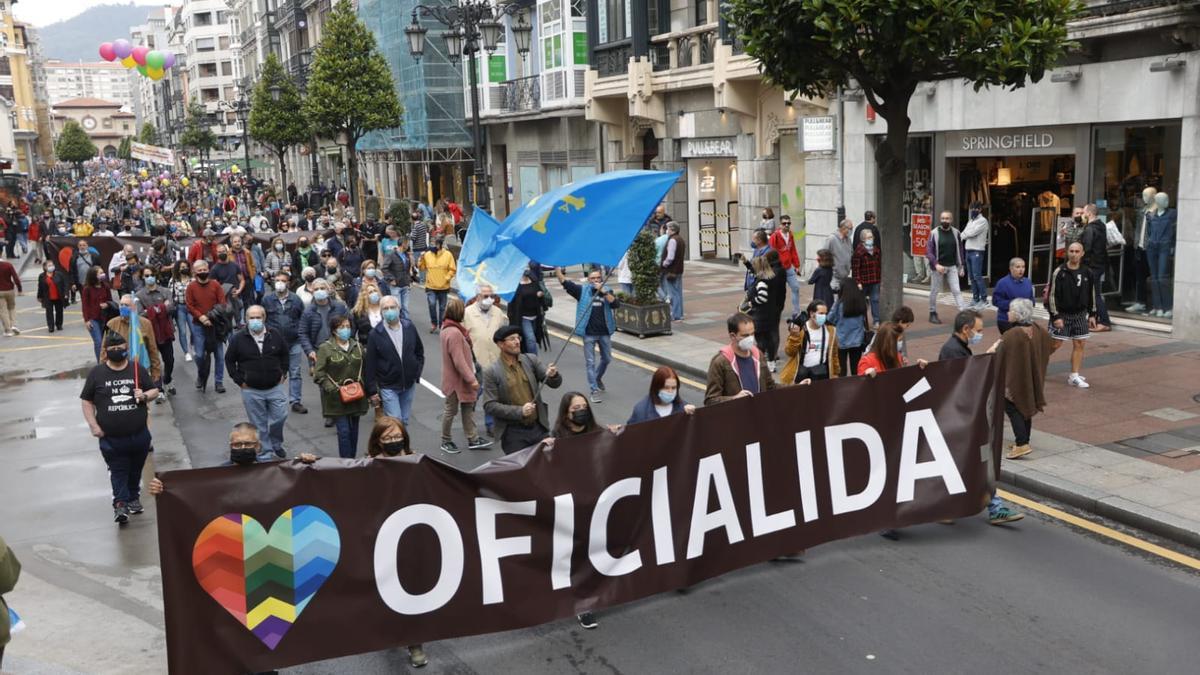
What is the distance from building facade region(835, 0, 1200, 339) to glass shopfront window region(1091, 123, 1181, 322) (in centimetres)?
2

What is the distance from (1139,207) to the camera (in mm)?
16125

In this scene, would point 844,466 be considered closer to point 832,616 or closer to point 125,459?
point 832,616

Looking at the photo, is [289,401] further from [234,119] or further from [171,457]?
[234,119]

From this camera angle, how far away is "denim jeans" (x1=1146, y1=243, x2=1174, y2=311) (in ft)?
51.3

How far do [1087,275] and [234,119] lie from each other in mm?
100142

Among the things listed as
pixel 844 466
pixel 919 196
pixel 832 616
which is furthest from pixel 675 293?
pixel 832 616

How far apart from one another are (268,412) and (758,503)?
19.3ft

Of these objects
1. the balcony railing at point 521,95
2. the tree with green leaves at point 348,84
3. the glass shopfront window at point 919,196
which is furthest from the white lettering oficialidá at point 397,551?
the tree with green leaves at point 348,84

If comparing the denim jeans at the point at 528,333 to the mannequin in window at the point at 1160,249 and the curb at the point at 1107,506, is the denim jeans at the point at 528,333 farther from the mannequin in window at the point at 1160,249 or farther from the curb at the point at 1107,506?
the mannequin in window at the point at 1160,249

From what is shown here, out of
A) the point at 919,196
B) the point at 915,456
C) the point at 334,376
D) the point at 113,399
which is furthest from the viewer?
the point at 919,196

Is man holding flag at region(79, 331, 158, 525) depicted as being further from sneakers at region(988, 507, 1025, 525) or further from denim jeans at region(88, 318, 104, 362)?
denim jeans at region(88, 318, 104, 362)

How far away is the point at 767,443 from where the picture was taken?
23.2 ft

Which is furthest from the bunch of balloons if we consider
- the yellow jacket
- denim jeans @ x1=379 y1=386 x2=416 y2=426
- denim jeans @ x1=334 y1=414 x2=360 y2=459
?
denim jeans @ x1=334 y1=414 x2=360 y2=459

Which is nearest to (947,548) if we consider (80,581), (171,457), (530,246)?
(530,246)
